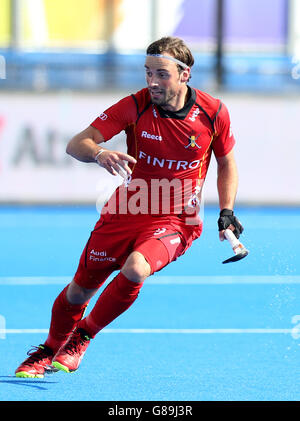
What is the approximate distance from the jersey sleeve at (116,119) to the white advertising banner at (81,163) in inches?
362

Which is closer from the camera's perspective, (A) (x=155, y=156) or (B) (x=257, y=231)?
(A) (x=155, y=156)

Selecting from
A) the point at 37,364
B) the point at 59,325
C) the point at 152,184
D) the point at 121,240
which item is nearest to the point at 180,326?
the point at 59,325

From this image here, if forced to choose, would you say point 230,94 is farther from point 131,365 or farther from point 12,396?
point 12,396

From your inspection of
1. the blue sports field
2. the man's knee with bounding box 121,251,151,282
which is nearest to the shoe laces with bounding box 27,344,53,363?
the blue sports field

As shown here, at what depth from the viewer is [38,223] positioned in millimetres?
13906

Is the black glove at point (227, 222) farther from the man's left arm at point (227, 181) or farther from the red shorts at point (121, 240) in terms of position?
the red shorts at point (121, 240)

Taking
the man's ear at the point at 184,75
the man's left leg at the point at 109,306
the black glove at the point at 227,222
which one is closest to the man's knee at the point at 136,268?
the man's left leg at the point at 109,306

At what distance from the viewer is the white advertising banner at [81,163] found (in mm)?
14773

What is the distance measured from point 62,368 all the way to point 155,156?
1.34 meters

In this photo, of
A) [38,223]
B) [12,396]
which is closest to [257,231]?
[38,223]

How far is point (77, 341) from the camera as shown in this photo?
5508 mm

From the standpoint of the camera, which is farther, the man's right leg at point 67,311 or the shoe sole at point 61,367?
the man's right leg at point 67,311

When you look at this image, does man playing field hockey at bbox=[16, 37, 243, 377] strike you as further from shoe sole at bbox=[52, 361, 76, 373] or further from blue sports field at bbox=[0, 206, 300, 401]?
blue sports field at bbox=[0, 206, 300, 401]

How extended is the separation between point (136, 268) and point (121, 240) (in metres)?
0.39
